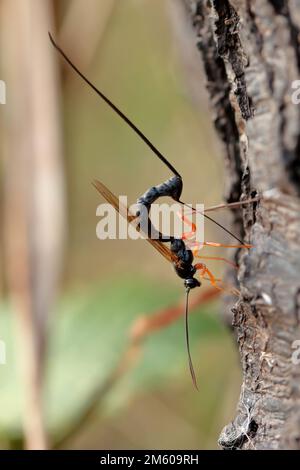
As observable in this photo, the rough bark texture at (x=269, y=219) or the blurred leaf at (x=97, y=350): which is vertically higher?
the rough bark texture at (x=269, y=219)

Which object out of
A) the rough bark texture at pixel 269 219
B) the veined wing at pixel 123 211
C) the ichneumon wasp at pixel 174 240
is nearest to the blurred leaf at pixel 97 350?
the ichneumon wasp at pixel 174 240

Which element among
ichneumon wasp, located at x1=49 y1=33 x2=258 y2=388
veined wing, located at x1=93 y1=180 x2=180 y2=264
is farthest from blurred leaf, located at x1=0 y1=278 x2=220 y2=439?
veined wing, located at x1=93 y1=180 x2=180 y2=264

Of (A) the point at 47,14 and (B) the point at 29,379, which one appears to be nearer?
(B) the point at 29,379

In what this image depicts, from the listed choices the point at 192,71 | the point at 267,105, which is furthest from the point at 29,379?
the point at 267,105

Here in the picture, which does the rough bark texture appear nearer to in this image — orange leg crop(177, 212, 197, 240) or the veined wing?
the veined wing

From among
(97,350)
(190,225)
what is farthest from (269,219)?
(97,350)

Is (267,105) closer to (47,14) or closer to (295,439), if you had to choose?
(295,439)

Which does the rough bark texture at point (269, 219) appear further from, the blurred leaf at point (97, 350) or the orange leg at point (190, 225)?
the blurred leaf at point (97, 350)
